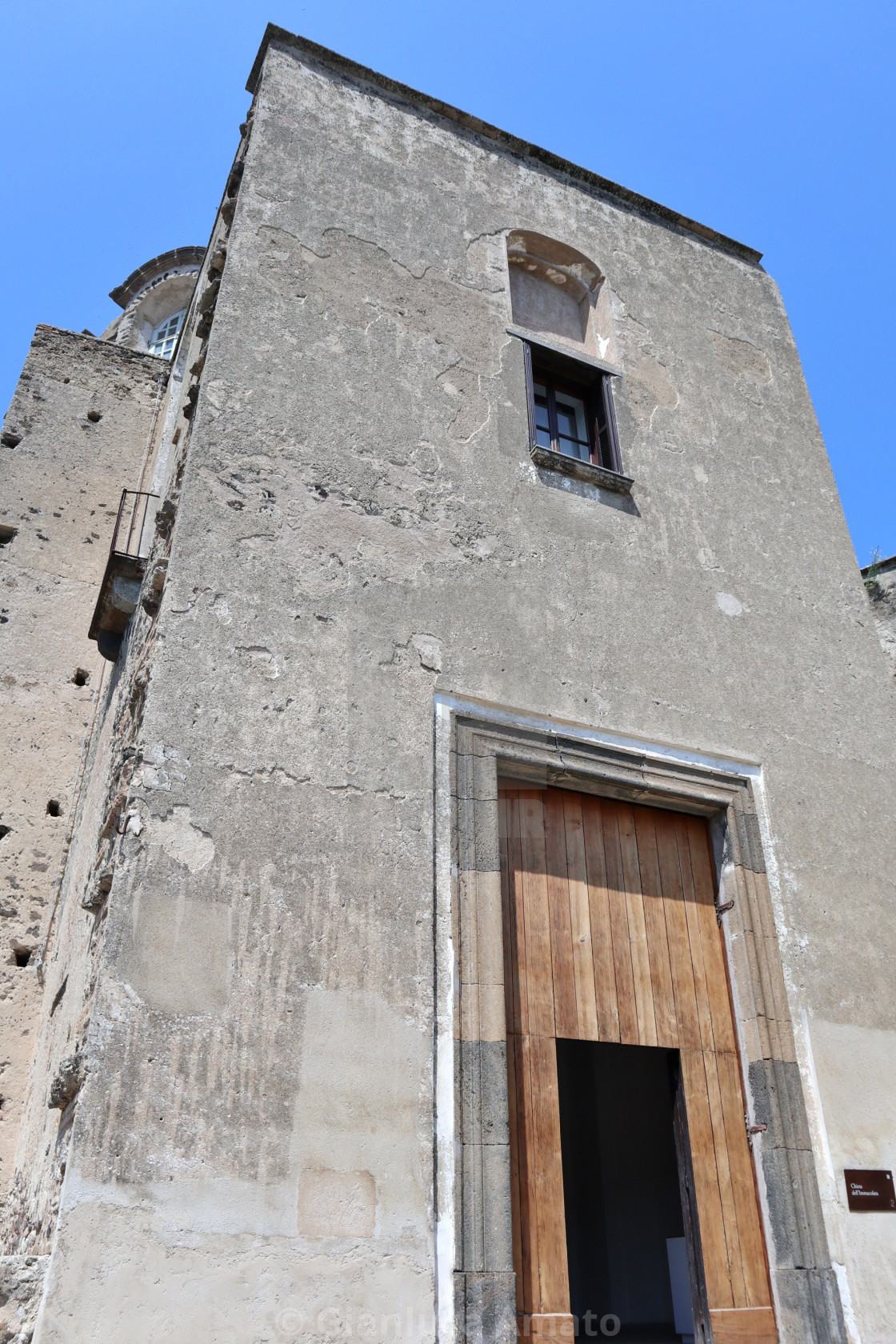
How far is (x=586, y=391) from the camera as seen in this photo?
703 centimetres

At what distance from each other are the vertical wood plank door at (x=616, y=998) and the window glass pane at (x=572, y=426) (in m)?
2.48

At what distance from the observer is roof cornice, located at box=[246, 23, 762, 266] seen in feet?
22.5

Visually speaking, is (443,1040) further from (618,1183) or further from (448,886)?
(618,1183)

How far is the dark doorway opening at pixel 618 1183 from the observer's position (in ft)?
27.2

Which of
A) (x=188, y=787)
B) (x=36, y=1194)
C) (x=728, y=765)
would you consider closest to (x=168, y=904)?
(x=188, y=787)

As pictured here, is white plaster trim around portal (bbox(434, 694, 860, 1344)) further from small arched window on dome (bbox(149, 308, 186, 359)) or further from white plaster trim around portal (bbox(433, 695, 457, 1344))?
small arched window on dome (bbox(149, 308, 186, 359))

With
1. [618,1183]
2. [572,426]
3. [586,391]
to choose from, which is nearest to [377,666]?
[572,426]

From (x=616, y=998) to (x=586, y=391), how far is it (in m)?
4.01

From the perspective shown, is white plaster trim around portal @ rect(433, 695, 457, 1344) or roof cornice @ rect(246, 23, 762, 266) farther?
roof cornice @ rect(246, 23, 762, 266)

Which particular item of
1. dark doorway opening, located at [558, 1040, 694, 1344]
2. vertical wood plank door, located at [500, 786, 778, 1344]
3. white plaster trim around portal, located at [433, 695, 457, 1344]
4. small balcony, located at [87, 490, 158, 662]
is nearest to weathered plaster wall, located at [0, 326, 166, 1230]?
small balcony, located at [87, 490, 158, 662]

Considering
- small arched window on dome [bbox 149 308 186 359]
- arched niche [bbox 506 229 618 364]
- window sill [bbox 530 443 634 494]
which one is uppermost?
small arched window on dome [bbox 149 308 186 359]

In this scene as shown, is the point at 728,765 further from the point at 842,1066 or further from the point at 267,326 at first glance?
the point at 267,326

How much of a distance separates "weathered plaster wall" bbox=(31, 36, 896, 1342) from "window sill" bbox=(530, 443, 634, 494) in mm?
107

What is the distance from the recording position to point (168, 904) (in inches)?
161
